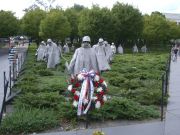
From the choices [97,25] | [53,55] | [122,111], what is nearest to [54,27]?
[97,25]

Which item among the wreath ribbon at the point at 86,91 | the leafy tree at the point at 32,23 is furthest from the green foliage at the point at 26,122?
the leafy tree at the point at 32,23

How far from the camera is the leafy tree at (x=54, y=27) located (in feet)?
189

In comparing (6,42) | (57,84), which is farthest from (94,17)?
(57,84)

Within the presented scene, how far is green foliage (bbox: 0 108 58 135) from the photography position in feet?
29.1

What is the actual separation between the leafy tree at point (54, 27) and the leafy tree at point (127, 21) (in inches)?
267

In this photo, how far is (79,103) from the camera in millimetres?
9375

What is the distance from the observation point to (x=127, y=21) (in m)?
60.3

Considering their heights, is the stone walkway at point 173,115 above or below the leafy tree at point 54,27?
below

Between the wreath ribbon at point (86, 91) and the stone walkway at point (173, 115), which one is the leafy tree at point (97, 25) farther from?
the wreath ribbon at point (86, 91)

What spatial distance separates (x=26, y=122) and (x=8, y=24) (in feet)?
203

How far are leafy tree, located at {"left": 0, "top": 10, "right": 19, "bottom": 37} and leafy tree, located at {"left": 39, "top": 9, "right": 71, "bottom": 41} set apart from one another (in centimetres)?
1260

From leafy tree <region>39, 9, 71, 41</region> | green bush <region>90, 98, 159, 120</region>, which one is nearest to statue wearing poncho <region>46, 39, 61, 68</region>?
green bush <region>90, 98, 159, 120</region>

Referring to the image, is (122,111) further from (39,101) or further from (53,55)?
(53,55)

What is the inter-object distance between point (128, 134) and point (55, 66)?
17873mm
